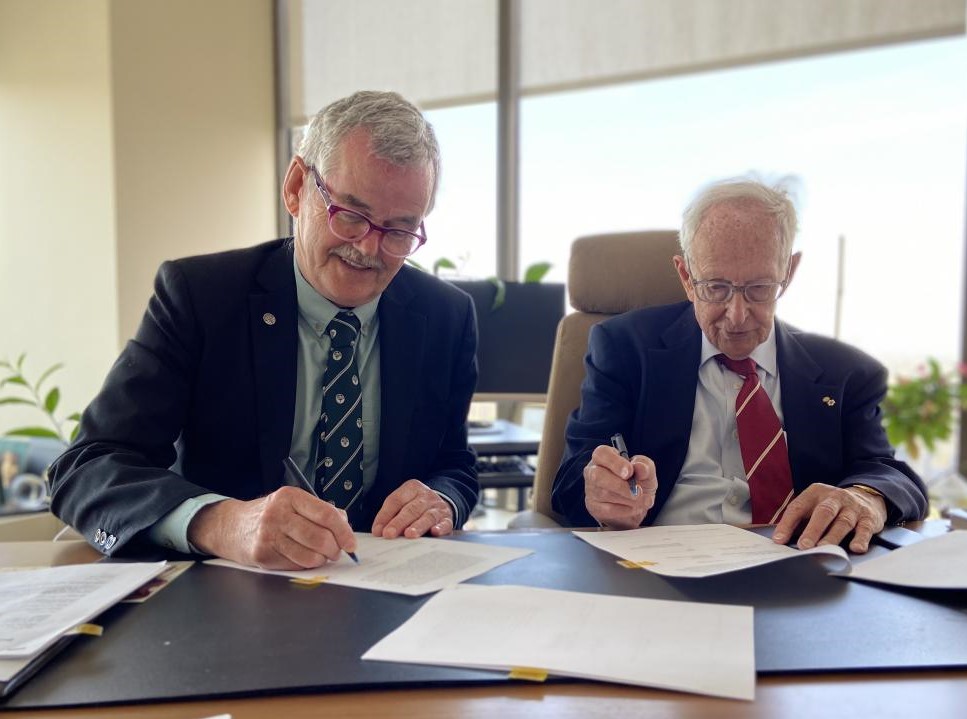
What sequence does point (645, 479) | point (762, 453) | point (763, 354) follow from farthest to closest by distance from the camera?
point (763, 354) → point (762, 453) → point (645, 479)

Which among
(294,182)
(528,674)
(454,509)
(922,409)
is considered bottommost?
(922,409)

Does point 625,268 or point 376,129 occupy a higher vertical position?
point 376,129

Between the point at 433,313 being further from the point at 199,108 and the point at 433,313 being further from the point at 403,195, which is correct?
the point at 199,108

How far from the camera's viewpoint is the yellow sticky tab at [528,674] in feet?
2.43

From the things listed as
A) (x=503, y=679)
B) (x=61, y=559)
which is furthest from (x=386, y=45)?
(x=503, y=679)

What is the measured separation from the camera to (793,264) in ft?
5.98

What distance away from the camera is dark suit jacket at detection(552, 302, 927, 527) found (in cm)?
170

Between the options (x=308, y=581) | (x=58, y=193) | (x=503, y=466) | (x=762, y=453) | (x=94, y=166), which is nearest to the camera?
(x=308, y=581)

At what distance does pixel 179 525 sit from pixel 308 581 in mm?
253

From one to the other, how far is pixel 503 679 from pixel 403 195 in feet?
3.03

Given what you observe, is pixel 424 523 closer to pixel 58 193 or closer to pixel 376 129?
pixel 376 129

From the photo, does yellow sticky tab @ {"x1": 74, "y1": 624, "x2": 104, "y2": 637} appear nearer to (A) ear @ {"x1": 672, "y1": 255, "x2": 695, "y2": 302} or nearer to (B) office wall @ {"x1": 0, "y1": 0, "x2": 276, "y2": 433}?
(A) ear @ {"x1": 672, "y1": 255, "x2": 695, "y2": 302}

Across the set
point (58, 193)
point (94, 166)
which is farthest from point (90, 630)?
point (58, 193)

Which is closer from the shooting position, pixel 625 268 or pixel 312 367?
pixel 312 367
